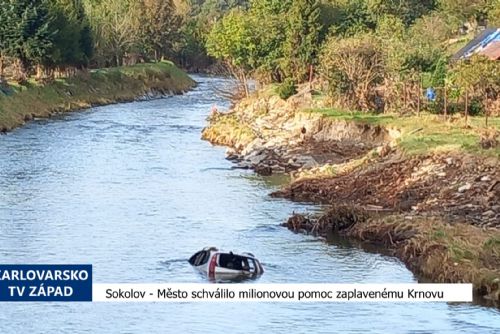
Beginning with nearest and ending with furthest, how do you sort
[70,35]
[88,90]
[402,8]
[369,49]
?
[369,49]
[70,35]
[88,90]
[402,8]

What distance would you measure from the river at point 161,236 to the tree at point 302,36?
34.7 ft

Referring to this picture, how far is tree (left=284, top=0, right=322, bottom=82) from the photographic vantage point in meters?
63.4

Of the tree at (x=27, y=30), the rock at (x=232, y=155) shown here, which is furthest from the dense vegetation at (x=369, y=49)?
the tree at (x=27, y=30)

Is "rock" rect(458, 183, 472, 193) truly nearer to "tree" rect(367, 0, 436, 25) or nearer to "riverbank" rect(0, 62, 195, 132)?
"riverbank" rect(0, 62, 195, 132)

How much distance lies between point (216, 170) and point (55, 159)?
738 centimetres

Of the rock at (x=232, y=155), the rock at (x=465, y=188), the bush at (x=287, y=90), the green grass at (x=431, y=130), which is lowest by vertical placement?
the rock at (x=232, y=155)

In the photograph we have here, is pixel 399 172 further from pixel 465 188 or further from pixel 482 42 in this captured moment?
pixel 482 42

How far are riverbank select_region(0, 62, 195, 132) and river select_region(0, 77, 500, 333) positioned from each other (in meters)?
7.12

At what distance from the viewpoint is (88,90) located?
7869 centimetres

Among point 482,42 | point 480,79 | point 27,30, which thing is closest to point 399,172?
point 480,79

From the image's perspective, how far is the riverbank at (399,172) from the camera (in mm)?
27328

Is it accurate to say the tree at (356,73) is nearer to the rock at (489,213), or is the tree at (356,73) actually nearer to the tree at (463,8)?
the rock at (489,213)

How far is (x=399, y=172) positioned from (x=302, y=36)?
2837 centimetres

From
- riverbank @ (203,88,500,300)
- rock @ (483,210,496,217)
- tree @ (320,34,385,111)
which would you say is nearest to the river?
riverbank @ (203,88,500,300)
